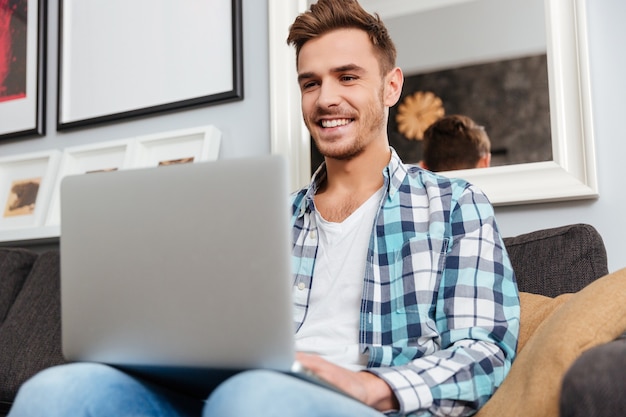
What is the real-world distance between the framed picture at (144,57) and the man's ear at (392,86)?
25.2 inches

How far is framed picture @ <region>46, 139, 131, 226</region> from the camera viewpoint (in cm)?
222

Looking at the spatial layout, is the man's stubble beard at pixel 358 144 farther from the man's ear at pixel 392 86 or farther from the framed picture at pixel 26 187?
the framed picture at pixel 26 187

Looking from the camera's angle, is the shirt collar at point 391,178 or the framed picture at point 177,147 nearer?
the shirt collar at point 391,178

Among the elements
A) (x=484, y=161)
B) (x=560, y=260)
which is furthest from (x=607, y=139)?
(x=560, y=260)

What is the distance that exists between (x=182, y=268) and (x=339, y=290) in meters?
0.54

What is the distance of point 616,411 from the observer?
2.20 feet

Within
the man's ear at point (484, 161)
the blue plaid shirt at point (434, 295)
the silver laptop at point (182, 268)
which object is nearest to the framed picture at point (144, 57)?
the man's ear at point (484, 161)

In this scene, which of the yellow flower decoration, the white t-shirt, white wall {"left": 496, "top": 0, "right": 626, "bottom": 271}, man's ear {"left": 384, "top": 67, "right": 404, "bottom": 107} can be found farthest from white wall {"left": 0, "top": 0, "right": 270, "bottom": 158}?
white wall {"left": 496, "top": 0, "right": 626, "bottom": 271}

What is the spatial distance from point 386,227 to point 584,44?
0.76 m

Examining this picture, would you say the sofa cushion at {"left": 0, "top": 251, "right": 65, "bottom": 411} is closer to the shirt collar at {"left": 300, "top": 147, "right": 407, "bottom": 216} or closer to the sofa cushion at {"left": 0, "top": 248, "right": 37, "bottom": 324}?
the sofa cushion at {"left": 0, "top": 248, "right": 37, "bottom": 324}

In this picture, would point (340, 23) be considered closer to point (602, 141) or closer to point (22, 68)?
point (602, 141)

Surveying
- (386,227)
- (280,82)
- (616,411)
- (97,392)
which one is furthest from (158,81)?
(616,411)

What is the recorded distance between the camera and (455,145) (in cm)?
175

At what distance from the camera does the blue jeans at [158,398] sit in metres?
0.74
